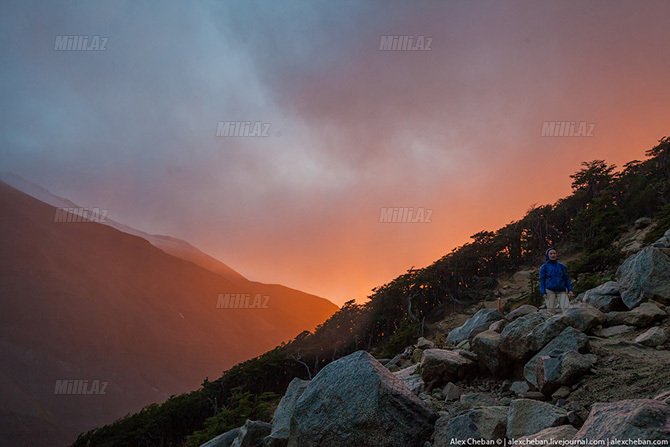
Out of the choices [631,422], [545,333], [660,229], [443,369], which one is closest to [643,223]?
[660,229]

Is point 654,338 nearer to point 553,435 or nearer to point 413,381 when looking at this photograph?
point 553,435

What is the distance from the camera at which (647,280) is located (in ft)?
25.6

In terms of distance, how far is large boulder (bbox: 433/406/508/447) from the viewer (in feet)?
14.8

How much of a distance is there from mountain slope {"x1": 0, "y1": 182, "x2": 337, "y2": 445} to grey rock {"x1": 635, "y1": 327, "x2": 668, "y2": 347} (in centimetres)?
8604

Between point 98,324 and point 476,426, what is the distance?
387 ft

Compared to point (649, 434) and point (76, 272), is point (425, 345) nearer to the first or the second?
point (649, 434)

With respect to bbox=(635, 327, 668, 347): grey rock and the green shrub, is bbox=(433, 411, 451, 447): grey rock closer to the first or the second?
bbox=(635, 327, 668, 347): grey rock

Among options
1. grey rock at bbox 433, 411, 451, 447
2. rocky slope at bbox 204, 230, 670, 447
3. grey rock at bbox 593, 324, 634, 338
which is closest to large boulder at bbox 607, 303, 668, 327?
rocky slope at bbox 204, 230, 670, 447

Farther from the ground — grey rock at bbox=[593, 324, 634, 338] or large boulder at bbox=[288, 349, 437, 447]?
grey rock at bbox=[593, 324, 634, 338]

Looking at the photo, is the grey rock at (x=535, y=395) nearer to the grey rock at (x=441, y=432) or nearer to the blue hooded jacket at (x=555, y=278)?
the grey rock at (x=441, y=432)

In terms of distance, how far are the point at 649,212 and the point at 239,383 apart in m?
28.6

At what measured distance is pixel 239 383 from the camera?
2741 cm

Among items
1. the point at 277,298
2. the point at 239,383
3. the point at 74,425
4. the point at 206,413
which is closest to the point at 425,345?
the point at 239,383

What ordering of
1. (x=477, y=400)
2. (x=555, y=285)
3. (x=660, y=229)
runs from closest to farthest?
(x=477, y=400), (x=555, y=285), (x=660, y=229)
